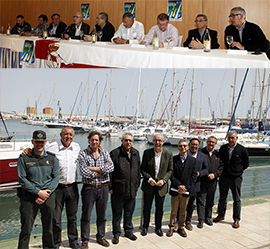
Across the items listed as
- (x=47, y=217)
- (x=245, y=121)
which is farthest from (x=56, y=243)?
(x=245, y=121)

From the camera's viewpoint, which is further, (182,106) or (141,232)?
(182,106)

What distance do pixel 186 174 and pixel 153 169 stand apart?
0.33 meters

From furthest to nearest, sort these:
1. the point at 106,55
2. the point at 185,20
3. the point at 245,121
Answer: the point at 245,121, the point at 185,20, the point at 106,55

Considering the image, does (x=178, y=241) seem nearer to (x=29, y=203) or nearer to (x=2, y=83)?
(x=29, y=203)

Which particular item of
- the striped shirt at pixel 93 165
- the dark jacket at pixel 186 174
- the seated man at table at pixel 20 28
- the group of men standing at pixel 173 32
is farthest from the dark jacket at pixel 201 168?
the seated man at table at pixel 20 28

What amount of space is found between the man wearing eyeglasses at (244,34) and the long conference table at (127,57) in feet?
0.71

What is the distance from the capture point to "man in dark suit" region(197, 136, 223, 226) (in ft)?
9.19

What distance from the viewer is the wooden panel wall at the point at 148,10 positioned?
15.1 feet

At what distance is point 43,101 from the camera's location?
399 cm

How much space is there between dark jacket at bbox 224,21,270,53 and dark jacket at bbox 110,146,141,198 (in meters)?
2.05

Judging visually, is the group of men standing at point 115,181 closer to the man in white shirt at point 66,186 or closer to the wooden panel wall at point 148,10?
the man in white shirt at point 66,186

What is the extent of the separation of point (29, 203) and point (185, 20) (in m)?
4.16

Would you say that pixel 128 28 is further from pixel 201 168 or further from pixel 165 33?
pixel 201 168

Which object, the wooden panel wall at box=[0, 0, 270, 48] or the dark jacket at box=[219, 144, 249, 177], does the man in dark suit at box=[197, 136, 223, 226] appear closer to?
the dark jacket at box=[219, 144, 249, 177]
